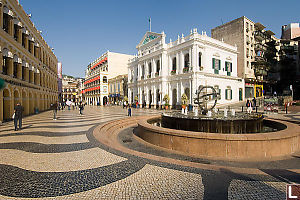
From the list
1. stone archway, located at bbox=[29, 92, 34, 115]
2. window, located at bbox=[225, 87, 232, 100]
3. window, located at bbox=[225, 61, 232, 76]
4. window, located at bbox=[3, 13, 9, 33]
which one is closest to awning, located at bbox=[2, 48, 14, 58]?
window, located at bbox=[3, 13, 9, 33]

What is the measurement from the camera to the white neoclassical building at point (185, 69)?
25969mm

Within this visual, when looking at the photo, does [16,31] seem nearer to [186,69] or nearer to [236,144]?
[236,144]

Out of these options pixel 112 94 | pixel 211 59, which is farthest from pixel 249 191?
pixel 112 94

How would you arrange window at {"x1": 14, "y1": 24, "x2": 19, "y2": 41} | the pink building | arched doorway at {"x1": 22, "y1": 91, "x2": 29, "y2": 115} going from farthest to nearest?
1. the pink building
2. arched doorway at {"x1": 22, "y1": 91, "x2": 29, "y2": 115}
3. window at {"x1": 14, "y1": 24, "x2": 19, "y2": 41}

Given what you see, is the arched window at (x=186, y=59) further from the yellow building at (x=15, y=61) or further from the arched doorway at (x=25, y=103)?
the arched doorway at (x=25, y=103)

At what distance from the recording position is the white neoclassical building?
25969mm

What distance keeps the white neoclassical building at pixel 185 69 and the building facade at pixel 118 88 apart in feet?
33.7

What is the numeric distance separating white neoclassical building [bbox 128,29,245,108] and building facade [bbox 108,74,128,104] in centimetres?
1028

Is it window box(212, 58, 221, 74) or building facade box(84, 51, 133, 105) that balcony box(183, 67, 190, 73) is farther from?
building facade box(84, 51, 133, 105)

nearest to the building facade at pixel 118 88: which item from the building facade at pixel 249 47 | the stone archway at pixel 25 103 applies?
the building facade at pixel 249 47

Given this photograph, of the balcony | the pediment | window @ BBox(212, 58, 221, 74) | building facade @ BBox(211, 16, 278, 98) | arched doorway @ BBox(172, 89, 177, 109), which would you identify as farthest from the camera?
building facade @ BBox(211, 16, 278, 98)

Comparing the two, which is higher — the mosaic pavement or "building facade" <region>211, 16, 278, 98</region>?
"building facade" <region>211, 16, 278, 98</region>

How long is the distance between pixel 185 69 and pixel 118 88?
90.5ft

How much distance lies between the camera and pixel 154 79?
1296 inches
